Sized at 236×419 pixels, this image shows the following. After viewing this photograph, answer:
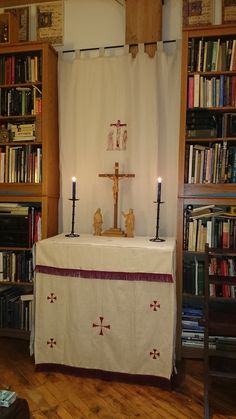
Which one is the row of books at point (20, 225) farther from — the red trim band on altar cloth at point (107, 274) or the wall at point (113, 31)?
the wall at point (113, 31)

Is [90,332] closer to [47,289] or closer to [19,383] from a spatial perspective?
[47,289]

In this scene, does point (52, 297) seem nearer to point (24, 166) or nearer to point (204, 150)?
point (24, 166)

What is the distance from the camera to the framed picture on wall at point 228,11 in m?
2.47

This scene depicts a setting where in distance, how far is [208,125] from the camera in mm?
2305

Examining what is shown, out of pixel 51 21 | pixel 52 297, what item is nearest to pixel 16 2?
pixel 51 21

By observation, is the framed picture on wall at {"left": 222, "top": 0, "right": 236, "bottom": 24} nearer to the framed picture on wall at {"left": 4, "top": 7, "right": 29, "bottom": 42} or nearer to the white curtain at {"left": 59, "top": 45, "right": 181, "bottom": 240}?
the white curtain at {"left": 59, "top": 45, "right": 181, "bottom": 240}

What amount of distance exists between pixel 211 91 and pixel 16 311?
2.25 m

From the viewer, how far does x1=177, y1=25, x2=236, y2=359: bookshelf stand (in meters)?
2.29

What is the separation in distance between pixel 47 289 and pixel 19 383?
1.93 feet

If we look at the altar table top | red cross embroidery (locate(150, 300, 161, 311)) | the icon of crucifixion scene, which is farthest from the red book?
red cross embroidery (locate(150, 300, 161, 311))

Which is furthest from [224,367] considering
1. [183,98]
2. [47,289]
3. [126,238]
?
[183,98]

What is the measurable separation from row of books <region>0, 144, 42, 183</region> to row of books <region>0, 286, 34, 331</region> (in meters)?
0.94

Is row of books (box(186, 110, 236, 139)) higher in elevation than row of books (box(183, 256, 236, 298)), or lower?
higher

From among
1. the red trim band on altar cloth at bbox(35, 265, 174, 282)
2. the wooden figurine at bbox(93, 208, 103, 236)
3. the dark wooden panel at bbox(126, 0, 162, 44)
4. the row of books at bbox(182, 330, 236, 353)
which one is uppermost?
the dark wooden panel at bbox(126, 0, 162, 44)
